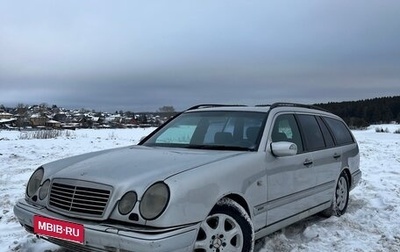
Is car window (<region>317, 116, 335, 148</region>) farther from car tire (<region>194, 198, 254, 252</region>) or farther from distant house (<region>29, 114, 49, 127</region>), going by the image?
distant house (<region>29, 114, 49, 127</region>)

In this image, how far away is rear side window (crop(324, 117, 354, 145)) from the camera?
602 cm

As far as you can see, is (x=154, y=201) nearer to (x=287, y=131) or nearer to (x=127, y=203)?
(x=127, y=203)

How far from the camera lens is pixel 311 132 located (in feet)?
17.3

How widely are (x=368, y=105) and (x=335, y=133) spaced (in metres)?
85.0

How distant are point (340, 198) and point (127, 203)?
3.84 metres

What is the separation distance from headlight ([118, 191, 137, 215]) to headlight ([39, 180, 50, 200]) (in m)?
0.89

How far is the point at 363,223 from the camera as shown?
5.49 metres

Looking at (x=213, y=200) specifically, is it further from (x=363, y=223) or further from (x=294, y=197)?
(x=363, y=223)

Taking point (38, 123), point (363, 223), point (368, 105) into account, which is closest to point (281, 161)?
point (363, 223)

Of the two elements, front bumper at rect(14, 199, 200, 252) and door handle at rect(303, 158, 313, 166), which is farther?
door handle at rect(303, 158, 313, 166)

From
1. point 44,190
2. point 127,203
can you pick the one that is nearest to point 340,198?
point 127,203

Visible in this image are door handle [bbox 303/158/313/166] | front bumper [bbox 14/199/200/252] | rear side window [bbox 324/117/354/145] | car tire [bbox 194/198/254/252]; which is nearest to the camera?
front bumper [bbox 14/199/200/252]

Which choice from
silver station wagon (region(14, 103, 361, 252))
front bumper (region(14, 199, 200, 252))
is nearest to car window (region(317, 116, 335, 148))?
silver station wagon (region(14, 103, 361, 252))

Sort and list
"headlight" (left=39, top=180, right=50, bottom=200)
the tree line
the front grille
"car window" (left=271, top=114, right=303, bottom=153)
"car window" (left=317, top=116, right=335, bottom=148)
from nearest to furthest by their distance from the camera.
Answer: the front grille
"headlight" (left=39, top=180, right=50, bottom=200)
"car window" (left=271, top=114, right=303, bottom=153)
"car window" (left=317, top=116, right=335, bottom=148)
the tree line
